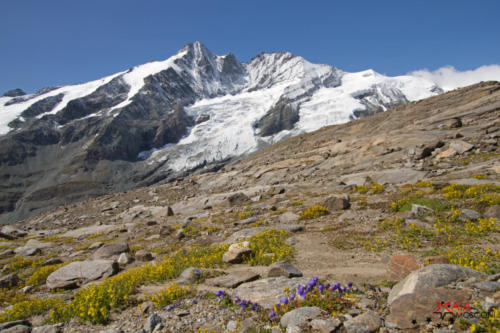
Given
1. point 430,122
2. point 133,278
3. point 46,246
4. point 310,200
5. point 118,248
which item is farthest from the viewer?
point 430,122

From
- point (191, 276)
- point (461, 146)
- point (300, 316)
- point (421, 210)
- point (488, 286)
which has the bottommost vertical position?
point (421, 210)

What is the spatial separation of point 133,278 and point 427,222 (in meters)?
11.6

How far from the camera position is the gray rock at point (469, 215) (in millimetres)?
10755

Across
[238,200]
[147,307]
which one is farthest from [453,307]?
[238,200]

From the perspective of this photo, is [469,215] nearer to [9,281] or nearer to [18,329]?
[18,329]

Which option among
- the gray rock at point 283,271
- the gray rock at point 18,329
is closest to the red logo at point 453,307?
the gray rock at point 283,271

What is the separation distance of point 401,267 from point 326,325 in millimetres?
3198

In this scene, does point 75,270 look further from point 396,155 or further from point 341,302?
point 396,155

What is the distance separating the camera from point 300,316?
530cm

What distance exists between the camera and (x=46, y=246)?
76.1 feet

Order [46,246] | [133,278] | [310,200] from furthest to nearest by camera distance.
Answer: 1. [46,246]
2. [310,200]
3. [133,278]

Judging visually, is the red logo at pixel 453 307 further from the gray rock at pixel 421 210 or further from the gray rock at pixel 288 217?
the gray rock at pixel 288 217

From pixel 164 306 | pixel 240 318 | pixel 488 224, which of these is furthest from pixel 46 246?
pixel 488 224

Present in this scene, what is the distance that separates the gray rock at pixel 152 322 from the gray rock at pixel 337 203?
1233 centimetres
